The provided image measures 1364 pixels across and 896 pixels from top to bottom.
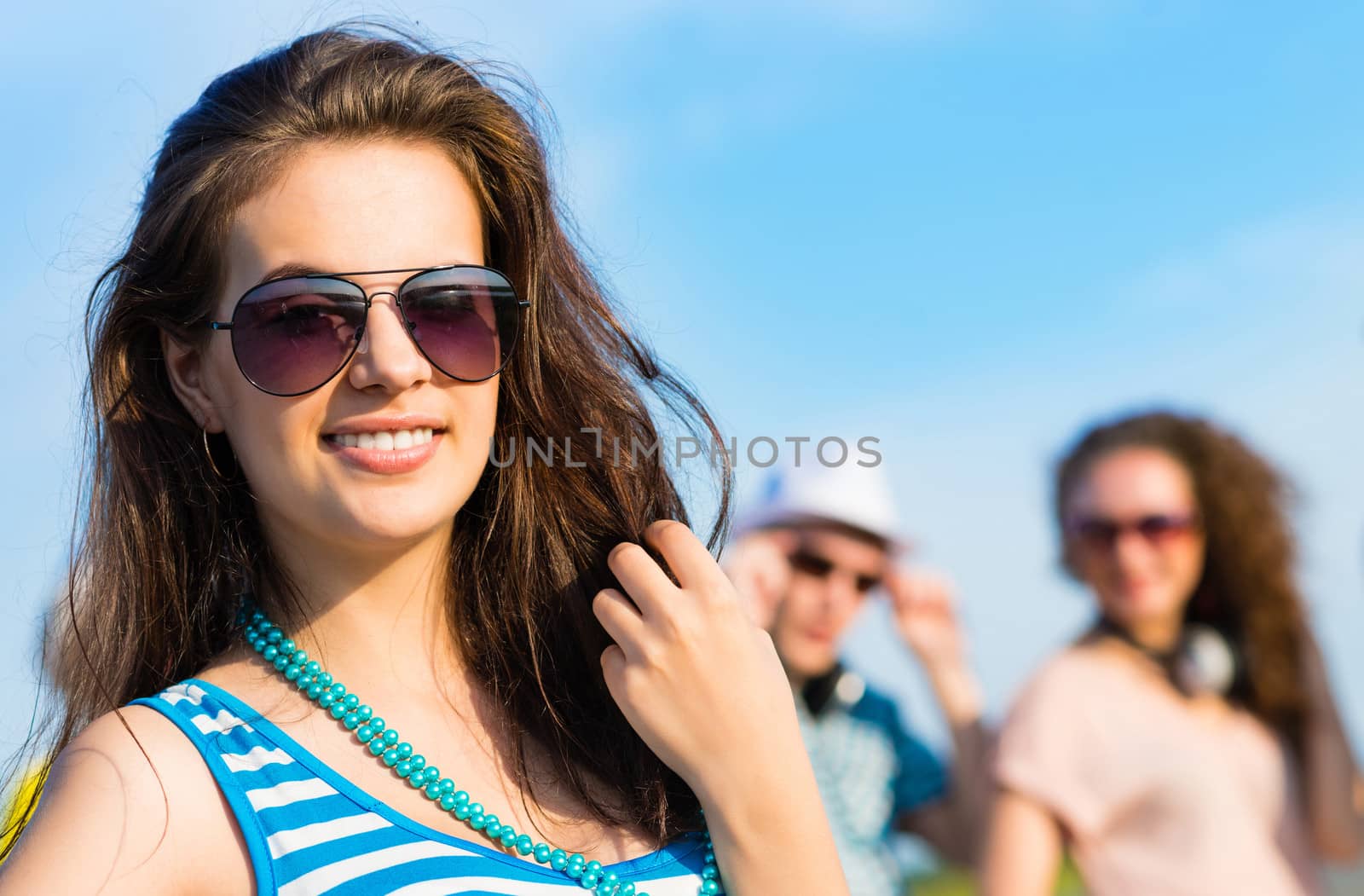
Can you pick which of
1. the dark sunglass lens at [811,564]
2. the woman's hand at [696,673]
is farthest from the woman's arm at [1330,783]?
the woman's hand at [696,673]

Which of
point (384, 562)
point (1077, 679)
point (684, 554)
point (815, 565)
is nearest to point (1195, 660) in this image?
point (1077, 679)

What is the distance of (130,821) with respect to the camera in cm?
142

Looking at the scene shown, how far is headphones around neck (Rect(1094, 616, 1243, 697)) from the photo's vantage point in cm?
390

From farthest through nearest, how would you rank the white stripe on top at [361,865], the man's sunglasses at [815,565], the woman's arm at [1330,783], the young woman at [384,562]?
the man's sunglasses at [815,565] → the woman's arm at [1330,783] → the young woman at [384,562] → the white stripe on top at [361,865]

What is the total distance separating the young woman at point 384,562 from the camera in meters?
1.58

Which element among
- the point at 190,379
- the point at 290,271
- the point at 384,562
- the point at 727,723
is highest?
the point at 290,271

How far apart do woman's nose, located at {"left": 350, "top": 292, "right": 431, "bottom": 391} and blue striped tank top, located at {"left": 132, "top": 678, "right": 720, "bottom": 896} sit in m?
0.44

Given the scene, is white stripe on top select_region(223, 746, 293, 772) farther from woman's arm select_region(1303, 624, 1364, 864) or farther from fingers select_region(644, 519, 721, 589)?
woman's arm select_region(1303, 624, 1364, 864)

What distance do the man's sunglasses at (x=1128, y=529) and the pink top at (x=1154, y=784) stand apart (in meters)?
0.44

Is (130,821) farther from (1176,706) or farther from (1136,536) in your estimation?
(1136,536)

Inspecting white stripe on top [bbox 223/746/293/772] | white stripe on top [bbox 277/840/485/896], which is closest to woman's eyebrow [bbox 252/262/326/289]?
white stripe on top [bbox 223/746/293/772]

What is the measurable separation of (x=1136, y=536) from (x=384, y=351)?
10.2 ft

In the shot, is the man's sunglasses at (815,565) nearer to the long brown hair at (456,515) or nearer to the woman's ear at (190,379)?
the long brown hair at (456,515)

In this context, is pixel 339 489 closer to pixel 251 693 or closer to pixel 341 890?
pixel 251 693
